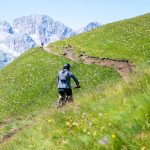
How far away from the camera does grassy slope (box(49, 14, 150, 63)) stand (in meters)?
52.3

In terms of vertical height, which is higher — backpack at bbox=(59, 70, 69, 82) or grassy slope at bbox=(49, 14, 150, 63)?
grassy slope at bbox=(49, 14, 150, 63)

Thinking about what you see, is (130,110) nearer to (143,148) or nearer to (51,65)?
(143,148)

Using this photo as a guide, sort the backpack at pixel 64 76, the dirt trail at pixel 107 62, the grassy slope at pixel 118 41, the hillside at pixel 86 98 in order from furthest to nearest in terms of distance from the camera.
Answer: the grassy slope at pixel 118 41, the dirt trail at pixel 107 62, the backpack at pixel 64 76, the hillside at pixel 86 98

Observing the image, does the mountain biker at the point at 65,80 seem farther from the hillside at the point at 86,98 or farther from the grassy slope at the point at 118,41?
the grassy slope at the point at 118,41

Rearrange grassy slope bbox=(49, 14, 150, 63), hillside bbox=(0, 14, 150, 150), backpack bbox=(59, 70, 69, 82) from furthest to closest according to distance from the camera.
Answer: grassy slope bbox=(49, 14, 150, 63), backpack bbox=(59, 70, 69, 82), hillside bbox=(0, 14, 150, 150)

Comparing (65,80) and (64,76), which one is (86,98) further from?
(65,80)

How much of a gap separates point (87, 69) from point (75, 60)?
3840 millimetres

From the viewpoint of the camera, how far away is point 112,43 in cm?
5838

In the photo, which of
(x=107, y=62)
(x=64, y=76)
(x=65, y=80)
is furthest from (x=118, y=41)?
(x=64, y=76)

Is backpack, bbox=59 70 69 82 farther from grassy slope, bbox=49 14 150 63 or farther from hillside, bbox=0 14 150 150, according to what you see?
grassy slope, bbox=49 14 150 63

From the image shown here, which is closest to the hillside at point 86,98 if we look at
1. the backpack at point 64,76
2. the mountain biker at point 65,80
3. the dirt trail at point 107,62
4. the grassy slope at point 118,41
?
the grassy slope at point 118,41

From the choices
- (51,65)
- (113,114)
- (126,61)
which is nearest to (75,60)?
(51,65)

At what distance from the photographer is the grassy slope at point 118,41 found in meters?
52.3

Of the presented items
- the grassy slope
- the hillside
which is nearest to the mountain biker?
the hillside
